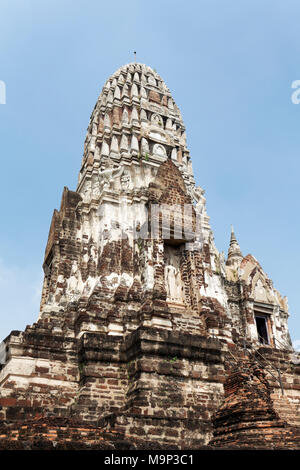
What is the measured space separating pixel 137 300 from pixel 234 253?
12.0 m

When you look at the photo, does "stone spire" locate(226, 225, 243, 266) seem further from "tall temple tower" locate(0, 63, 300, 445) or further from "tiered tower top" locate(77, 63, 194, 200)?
"tiered tower top" locate(77, 63, 194, 200)

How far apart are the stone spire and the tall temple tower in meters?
1.45

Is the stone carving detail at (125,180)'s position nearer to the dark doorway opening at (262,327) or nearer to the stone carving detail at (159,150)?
the stone carving detail at (159,150)

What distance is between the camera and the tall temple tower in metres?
11.3

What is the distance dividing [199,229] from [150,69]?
10.1 meters

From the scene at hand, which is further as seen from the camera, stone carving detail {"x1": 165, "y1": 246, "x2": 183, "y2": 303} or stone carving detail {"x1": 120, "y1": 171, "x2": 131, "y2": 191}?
stone carving detail {"x1": 120, "y1": 171, "x2": 131, "y2": 191}

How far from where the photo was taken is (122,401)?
1152 cm

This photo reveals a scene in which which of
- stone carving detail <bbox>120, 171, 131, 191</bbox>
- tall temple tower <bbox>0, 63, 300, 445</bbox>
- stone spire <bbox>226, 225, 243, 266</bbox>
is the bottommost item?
tall temple tower <bbox>0, 63, 300, 445</bbox>

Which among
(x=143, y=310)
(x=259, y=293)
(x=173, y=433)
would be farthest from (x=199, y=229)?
(x=173, y=433)

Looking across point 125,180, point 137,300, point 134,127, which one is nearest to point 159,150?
point 134,127

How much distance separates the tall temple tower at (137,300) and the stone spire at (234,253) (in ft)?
4.74

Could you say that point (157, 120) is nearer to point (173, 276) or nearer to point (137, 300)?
point (173, 276)

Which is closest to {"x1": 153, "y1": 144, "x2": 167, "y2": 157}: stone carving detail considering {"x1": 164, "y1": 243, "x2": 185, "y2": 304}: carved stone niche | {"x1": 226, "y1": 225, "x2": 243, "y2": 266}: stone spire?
{"x1": 164, "y1": 243, "x2": 185, "y2": 304}: carved stone niche

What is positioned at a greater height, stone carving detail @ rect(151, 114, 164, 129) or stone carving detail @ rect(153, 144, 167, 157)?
stone carving detail @ rect(151, 114, 164, 129)
